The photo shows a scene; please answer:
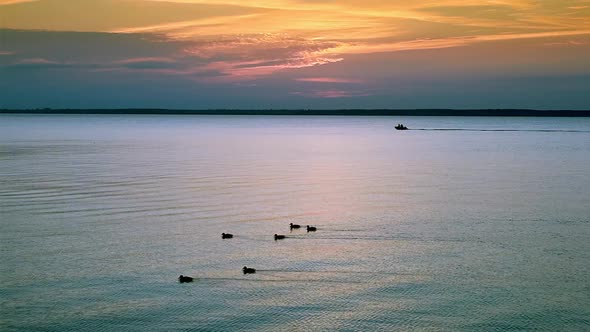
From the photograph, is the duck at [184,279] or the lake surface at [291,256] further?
the duck at [184,279]

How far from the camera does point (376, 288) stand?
55.5 ft

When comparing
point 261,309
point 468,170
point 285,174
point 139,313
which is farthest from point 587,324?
point 468,170

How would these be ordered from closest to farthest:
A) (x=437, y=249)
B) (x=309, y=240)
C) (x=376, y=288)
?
1. (x=376, y=288)
2. (x=437, y=249)
3. (x=309, y=240)

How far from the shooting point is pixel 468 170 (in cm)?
5106

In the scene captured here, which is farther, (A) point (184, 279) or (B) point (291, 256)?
(B) point (291, 256)

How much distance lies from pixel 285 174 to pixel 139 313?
3218cm

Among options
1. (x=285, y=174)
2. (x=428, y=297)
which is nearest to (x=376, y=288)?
(x=428, y=297)

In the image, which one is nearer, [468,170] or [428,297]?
[428,297]

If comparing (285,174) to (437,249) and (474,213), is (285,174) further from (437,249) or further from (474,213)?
(437,249)

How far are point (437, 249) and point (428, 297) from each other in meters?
5.36

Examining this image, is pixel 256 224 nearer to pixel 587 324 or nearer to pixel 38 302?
pixel 38 302

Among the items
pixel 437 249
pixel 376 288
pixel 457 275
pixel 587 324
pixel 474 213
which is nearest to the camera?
pixel 587 324

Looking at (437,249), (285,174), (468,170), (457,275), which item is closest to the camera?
(457,275)

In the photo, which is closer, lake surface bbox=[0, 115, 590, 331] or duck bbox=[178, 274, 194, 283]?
lake surface bbox=[0, 115, 590, 331]
